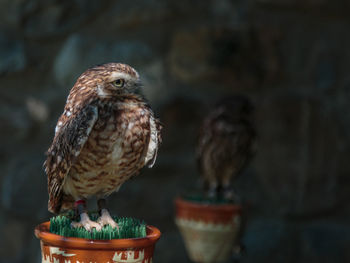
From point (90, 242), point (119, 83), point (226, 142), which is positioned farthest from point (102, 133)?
point (226, 142)

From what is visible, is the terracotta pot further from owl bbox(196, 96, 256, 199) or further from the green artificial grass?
the green artificial grass

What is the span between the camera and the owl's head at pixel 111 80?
1.17 m

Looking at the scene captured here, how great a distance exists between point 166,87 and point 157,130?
1.20m

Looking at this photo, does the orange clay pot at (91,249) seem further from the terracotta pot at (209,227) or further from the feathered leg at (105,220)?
the terracotta pot at (209,227)

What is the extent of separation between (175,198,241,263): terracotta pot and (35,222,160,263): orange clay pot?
0.97 m

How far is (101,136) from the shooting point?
3.85ft

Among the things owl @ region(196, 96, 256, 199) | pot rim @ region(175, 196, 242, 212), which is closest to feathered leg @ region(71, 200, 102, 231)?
pot rim @ region(175, 196, 242, 212)

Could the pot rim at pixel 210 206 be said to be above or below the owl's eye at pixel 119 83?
below

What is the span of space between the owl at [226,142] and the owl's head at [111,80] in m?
1.12

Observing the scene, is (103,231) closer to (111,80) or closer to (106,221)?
(106,221)

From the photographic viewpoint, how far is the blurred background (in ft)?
7.82

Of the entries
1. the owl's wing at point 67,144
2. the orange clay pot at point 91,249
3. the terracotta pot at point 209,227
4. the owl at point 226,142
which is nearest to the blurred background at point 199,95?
the owl at point 226,142

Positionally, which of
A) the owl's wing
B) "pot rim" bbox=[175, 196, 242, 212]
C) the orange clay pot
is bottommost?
"pot rim" bbox=[175, 196, 242, 212]

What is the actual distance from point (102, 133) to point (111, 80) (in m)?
0.12
